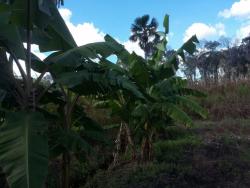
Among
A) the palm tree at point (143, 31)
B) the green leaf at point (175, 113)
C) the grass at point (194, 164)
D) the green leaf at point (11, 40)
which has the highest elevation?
the palm tree at point (143, 31)

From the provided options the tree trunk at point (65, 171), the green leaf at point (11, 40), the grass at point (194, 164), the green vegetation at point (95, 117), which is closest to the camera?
the green vegetation at point (95, 117)

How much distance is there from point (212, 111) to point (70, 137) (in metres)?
9.90

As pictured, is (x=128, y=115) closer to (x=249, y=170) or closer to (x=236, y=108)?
(x=249, y=170)

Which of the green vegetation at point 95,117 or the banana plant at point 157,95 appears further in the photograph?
the banana plant at point 157,95

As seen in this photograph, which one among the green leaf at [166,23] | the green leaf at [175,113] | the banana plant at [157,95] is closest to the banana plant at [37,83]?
the banana plant at [157,95]

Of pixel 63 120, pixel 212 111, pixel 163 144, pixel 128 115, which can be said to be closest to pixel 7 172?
pixel 63 120

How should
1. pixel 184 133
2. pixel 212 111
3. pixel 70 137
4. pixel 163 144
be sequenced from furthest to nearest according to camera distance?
pixel 212 111
pixel 184 133
pixel 163 144
pixel 70 137

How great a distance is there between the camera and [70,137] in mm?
7137

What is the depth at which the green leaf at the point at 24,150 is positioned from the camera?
5238mm

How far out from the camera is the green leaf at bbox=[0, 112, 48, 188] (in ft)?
17.2

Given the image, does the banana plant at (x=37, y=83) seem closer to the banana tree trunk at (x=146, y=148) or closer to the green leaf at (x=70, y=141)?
the green leaf at (x=70, y=141)

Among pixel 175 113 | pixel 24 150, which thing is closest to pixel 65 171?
pixel 24 150

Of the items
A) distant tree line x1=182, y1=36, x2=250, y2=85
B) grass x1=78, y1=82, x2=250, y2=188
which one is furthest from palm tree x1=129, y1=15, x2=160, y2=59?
grass x1=78, y1=82, x2=250, y2=188

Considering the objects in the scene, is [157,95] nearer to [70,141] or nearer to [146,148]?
[146,148]
